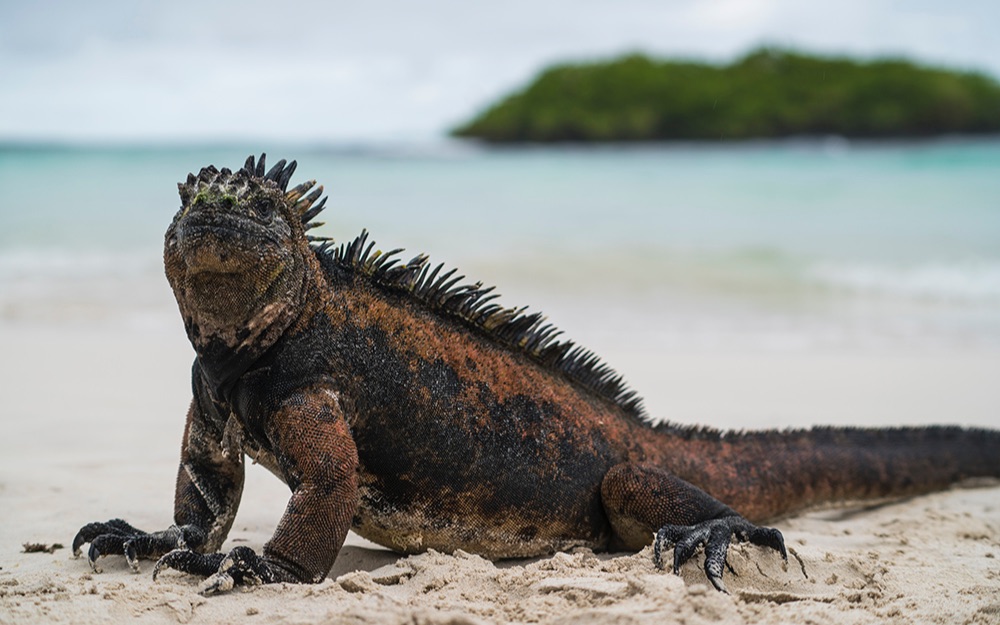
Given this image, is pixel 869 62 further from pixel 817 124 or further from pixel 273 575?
pixel 273 575

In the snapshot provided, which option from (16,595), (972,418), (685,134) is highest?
(685,134)

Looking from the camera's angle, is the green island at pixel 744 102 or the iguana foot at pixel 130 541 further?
the green island at pixel 744 102

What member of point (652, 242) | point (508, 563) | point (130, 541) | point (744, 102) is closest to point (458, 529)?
point (508, 563)

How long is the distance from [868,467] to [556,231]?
13333 mm

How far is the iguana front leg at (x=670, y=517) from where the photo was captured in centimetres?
374

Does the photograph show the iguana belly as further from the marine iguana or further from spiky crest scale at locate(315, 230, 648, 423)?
spiky crest scale at locate(315, 230, 648, 423)

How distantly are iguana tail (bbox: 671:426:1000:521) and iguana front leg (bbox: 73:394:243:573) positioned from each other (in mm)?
1799

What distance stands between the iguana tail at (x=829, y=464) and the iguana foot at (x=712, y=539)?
532mm

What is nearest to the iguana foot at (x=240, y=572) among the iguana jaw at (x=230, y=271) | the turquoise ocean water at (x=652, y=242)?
the iguana jaw at (x=230, y=271)

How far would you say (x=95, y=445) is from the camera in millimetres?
6082

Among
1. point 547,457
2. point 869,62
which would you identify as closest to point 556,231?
point 547,457

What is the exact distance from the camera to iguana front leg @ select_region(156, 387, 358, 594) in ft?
10.9

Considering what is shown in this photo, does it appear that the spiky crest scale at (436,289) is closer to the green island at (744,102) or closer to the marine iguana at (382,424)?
the marine iguana at (382,424)

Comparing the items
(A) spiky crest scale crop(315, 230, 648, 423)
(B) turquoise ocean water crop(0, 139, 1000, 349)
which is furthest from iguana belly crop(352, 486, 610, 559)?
(B) turquoise ocean water crop(0, 139, 1000, 349)
